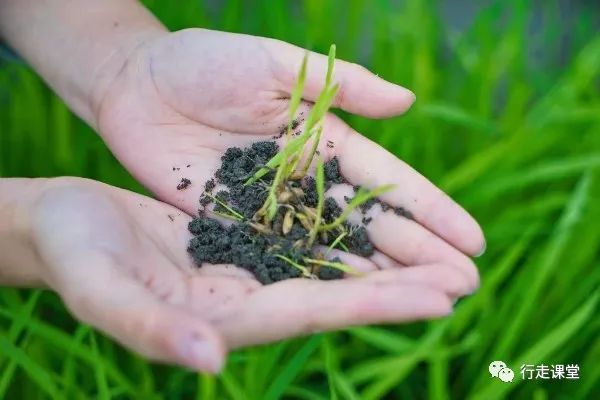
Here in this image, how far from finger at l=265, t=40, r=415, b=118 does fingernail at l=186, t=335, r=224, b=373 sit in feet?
1.34

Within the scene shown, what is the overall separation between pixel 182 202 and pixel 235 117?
0.13 m

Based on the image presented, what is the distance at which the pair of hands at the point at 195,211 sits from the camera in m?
0.67

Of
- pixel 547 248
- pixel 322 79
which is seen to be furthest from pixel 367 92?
pixel 547 248

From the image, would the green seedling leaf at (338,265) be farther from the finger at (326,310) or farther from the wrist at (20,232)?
the wrist at (20,232)

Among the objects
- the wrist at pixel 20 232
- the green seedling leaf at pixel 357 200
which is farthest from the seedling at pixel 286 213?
the wrist at pixel 20 232

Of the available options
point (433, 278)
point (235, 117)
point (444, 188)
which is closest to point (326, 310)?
point (433, 278)

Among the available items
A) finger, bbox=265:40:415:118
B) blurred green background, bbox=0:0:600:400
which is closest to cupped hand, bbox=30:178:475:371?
blurred green background, bbox=0:0:600:400

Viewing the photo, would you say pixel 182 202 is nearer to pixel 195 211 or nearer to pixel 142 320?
pixel 195 211

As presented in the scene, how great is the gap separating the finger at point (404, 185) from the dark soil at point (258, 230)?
2 centimetres

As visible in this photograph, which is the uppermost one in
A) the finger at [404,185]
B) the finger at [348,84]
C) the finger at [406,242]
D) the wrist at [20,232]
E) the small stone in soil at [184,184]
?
the finger at [348,84]

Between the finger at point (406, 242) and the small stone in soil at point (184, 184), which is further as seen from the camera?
the small stone in soil at point (184, 184)

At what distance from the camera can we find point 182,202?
3.06 ft

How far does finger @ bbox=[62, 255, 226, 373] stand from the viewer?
2.00 feet

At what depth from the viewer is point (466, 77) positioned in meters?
1.45
